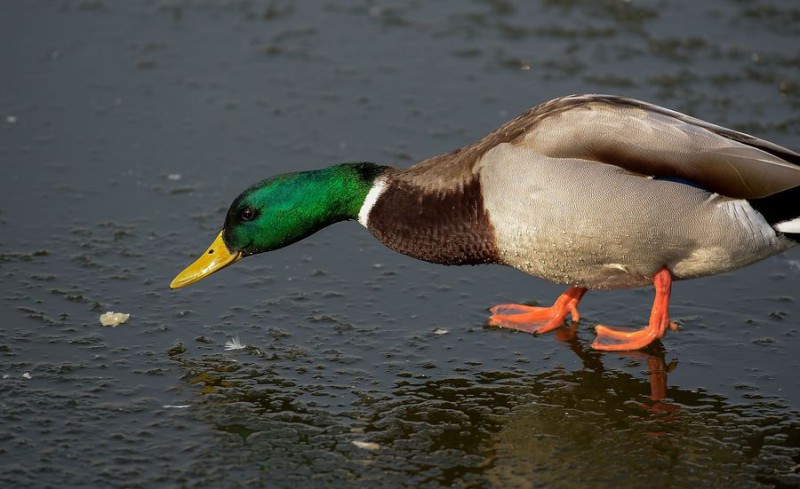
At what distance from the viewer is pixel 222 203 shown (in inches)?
249

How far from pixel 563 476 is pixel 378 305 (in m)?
1.57

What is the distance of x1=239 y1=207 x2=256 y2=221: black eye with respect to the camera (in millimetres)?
5070

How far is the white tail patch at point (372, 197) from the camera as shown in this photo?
5.18 meters

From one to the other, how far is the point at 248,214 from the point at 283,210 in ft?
0.49

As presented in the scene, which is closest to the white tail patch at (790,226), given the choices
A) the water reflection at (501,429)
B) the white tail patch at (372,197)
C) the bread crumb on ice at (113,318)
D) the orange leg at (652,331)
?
the orange leg at (652,331)

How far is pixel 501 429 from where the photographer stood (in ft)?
14.8

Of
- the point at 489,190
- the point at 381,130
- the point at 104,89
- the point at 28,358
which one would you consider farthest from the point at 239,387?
the point at 104,89

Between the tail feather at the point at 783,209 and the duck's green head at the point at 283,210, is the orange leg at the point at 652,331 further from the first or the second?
the duck's green head at the point at 283,210

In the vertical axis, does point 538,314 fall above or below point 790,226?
below

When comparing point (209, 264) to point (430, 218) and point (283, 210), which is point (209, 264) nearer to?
point (283, 210)

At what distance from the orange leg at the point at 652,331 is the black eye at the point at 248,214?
1.58 m

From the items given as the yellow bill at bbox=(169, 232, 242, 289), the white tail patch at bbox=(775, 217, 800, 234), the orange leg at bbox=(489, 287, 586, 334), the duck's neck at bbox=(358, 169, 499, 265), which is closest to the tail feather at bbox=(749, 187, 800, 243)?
the white tail patch at bbox=(775, 217, 800, 234)

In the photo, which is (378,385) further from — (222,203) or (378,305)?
(222,203)

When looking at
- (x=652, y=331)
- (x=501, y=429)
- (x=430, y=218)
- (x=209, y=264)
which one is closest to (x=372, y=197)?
(x=430, y=218)
